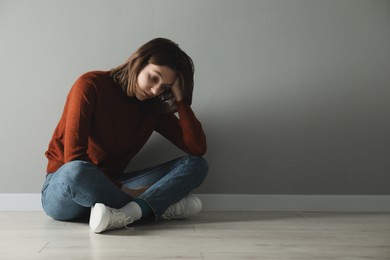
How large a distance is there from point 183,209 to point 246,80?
76cm

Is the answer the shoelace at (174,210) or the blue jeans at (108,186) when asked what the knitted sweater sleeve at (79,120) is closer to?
the blue jeans at (108,186)

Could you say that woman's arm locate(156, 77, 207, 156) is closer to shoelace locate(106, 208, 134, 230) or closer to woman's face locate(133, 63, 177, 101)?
woman's face locate(133, 63, 177, 101)

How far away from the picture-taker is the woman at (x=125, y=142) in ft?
5.90

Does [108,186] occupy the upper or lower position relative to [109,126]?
lower

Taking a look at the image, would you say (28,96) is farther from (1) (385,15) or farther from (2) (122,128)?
(1) (385,15)

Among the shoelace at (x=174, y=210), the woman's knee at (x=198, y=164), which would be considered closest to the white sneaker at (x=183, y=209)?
the shoelace at (x=174, y=210)

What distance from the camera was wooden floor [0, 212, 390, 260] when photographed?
145cm

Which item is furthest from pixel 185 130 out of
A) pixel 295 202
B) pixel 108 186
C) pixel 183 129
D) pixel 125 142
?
pixel 295 202

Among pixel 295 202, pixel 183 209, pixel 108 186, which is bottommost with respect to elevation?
pixel 295 202

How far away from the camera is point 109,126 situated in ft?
6.80

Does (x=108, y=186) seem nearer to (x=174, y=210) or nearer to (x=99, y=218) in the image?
(x=99, y=218)

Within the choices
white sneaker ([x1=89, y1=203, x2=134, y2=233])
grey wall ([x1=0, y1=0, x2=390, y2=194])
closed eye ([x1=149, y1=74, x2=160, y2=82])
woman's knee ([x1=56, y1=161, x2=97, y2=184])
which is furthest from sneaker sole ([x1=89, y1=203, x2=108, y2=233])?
grey wall ([x1=0, y1=0, x2=390, y2=194])

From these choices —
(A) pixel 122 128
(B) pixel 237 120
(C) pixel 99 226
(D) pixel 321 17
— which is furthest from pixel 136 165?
(D) pixel 321 17

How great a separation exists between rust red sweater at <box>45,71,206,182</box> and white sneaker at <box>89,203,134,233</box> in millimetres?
214
